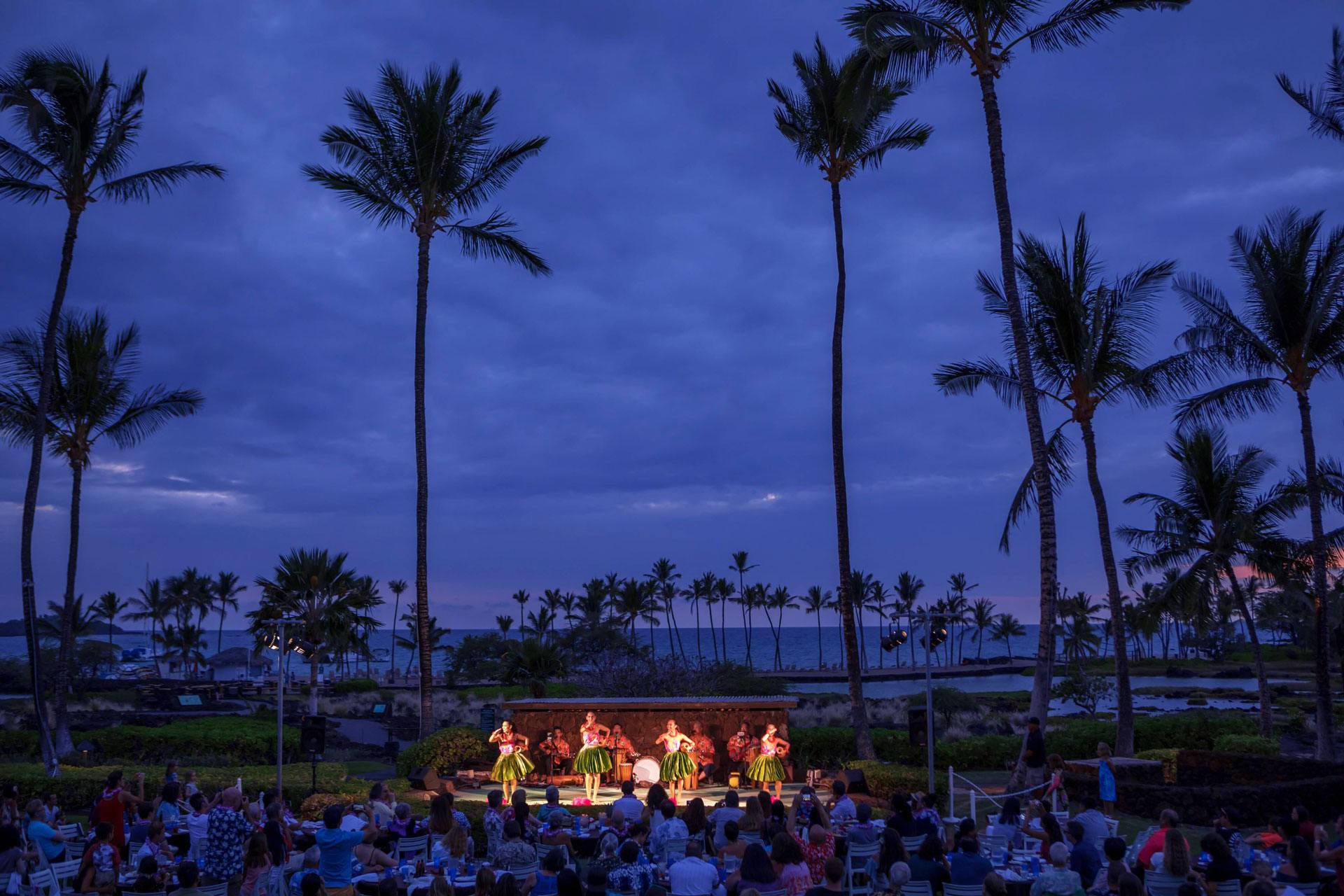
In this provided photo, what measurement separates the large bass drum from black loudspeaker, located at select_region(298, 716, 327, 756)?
6.48 metres

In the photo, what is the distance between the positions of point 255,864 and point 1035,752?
11726 millimetres

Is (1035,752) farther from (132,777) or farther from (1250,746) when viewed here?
(132,777)

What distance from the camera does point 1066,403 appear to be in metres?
21.0

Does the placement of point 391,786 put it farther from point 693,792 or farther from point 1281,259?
point 1281,259

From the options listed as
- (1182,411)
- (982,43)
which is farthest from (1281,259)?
(982,43)

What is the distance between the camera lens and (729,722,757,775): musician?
20.3 metres

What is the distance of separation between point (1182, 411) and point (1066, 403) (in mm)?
3963

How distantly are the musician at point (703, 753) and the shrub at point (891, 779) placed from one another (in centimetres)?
364

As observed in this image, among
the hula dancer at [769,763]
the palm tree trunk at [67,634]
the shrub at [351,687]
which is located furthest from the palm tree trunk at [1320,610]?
the shrub at [351,687]

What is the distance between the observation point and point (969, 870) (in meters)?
9.19

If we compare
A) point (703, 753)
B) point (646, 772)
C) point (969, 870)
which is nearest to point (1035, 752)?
point (969, 870)

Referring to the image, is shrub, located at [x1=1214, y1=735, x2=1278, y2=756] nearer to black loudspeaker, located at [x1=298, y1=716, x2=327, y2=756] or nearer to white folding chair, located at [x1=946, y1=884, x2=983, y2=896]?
white folding chair, located at [x1=946, y1=884, x2=983, y2=896]

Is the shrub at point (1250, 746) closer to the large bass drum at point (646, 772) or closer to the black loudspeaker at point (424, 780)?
the large bass drum at point (646, 772)

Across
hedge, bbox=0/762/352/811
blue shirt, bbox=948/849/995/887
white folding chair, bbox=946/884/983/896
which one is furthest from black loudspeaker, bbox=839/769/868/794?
hedge, bbox=0/762/352/811
